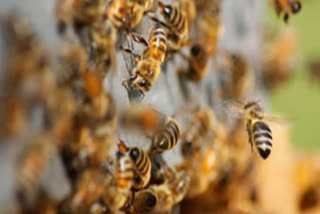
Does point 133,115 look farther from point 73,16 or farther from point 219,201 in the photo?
point 219,201

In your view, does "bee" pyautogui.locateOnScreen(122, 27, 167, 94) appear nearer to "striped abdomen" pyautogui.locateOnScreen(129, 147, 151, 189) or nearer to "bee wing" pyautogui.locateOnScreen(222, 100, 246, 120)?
"striped abdomen" pyautogui.locateOnScreen(129, 147, 151, 189)

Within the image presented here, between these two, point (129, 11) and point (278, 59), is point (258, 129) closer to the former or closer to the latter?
point (129, 11)

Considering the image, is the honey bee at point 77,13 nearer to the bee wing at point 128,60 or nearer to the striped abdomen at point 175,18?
the striped abdomen at point 175,18

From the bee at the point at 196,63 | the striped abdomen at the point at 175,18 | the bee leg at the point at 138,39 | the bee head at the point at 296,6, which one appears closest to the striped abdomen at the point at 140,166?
the bee leg at the point at 138,39

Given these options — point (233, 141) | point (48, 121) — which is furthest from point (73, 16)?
point (233, 141)

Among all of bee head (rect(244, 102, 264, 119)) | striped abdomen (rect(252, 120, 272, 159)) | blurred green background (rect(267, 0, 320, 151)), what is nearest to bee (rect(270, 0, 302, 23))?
bee head (rect(244, 102, 264, 119))

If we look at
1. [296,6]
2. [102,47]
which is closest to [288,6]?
[296,6]

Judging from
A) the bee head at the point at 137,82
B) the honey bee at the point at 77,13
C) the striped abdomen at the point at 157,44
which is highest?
the honey bee at the point at 77,13
